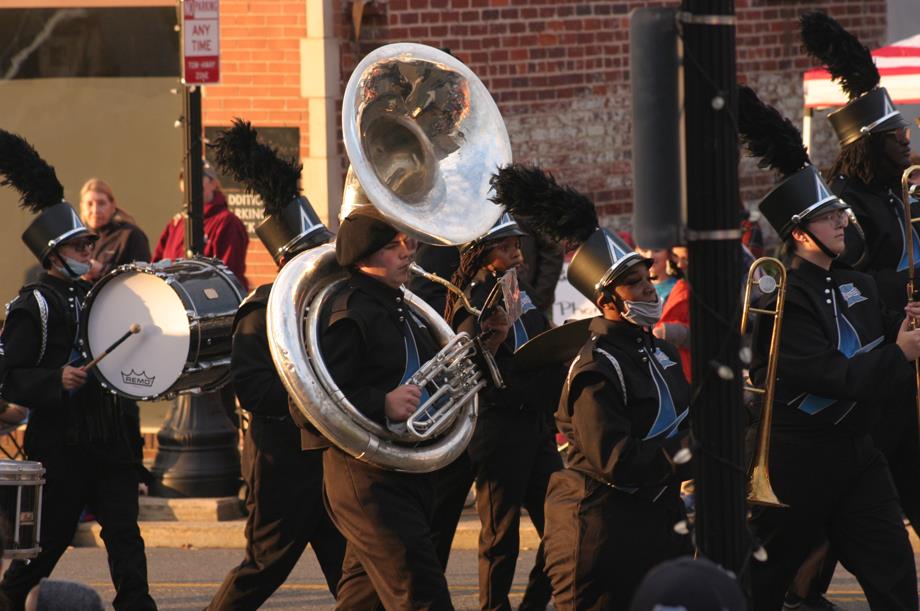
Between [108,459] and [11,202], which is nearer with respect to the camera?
[108,459]

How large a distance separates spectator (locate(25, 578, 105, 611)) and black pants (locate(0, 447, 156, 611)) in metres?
3.52

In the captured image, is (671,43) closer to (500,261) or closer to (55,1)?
(500,261)

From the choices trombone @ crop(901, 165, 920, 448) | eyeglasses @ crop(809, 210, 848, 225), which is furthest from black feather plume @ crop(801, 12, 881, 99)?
eyeglasses @ crop(809, 210, 848, 225)

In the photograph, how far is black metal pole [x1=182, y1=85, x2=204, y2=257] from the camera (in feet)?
34.7

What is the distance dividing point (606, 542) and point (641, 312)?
786mm

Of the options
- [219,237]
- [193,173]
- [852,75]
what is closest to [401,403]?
[852,75]

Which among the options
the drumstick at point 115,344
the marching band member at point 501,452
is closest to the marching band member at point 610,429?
the marching band member at point 501,452

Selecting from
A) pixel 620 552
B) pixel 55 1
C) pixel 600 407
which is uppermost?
pixel 55 1

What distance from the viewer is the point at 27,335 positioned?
7844 millimetres

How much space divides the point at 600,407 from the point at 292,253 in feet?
7.29

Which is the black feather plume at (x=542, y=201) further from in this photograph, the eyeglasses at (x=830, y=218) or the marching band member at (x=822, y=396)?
the eyeglasses at (x=830, y=218)

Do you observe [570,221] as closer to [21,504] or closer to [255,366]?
[255,366]

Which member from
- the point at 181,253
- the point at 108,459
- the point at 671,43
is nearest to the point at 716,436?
the point at 671,43

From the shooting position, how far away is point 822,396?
22.2ft
